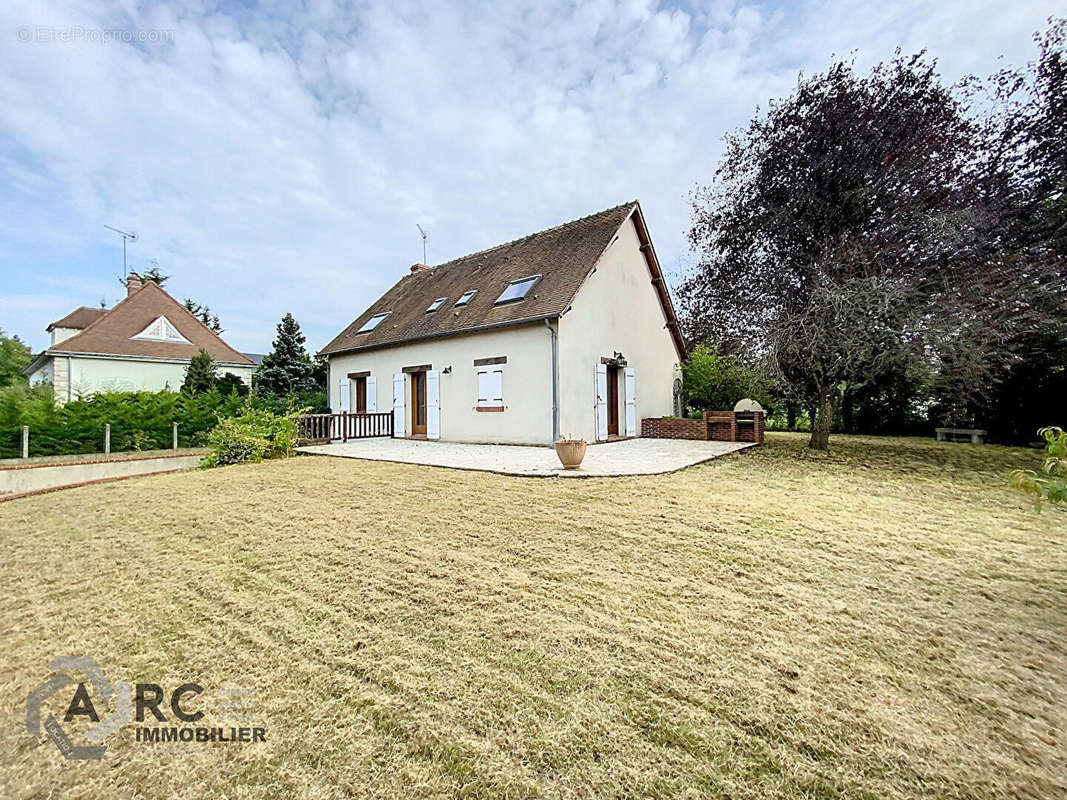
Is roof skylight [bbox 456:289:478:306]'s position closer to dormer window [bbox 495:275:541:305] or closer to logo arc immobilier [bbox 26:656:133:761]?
dormer window [bbox 495:275:541:305]

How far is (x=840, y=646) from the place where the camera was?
91.5 inches

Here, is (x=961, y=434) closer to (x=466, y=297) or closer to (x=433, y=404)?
(x=466, y=297)

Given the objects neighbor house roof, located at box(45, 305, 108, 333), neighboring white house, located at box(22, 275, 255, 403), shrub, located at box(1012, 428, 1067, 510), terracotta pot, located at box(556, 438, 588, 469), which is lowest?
terracotta pot, located at box(556, 438, 588, 469)

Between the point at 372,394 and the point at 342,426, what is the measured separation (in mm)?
2170

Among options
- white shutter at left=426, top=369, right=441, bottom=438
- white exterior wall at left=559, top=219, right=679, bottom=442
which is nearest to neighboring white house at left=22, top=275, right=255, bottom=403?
white shutter at left=426, top=369, right=441, bottom=438

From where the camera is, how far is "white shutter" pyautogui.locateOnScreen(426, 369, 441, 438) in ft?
42.0

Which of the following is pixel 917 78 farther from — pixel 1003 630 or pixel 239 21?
pixel 239 21

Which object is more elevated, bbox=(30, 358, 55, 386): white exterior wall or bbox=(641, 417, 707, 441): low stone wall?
bbox=(30, 358, 55, 386): white exterior wall

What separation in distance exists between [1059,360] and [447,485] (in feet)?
48.9

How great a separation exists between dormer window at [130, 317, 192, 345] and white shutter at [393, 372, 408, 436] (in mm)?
12099

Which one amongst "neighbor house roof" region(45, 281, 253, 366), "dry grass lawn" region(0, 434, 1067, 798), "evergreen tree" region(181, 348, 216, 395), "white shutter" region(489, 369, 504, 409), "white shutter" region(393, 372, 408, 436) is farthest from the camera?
"neighbor house roof" region(45, 281, 253, 366)

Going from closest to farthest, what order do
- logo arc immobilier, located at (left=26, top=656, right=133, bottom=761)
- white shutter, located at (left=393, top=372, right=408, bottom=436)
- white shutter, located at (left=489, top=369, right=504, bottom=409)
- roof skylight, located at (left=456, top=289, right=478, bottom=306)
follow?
1. logo arc immobilier, located at (left=26, top=656, right=133, bottom=761)
2. white shutter, located at (left=489, top=369, right=504, bottom=409)
3. roof skylight, located at (left=456, top=289, right=478, bottom=306)
4. white shutter, located at (left=393, top=372, right=408, bottom=436)

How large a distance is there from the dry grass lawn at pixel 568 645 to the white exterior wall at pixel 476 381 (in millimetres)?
5861

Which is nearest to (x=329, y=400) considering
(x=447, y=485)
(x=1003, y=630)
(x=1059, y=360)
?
(x=447, y=485)
